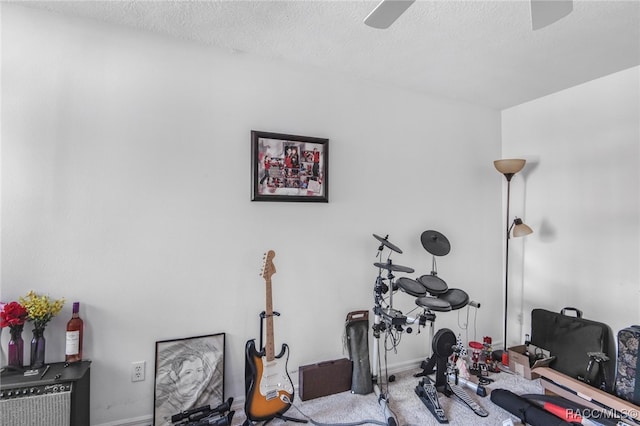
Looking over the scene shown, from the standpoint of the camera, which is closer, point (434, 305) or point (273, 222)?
point (434, 305)

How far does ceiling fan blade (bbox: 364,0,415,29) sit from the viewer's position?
123 cm

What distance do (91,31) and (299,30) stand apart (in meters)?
1.23

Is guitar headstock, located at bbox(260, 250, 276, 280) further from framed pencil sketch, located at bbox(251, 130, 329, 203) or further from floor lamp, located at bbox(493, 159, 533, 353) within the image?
floor lamp, located at bbox(493, 159, 533, 353)

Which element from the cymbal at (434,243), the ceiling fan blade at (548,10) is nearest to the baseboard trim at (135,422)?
the cymbal at (434,243)

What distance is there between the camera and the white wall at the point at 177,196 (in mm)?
1868

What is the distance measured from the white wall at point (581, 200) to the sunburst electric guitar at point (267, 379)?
2455mm

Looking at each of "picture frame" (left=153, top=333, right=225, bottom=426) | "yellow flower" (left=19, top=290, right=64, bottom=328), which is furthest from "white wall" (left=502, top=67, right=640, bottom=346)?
"yellow flower" (left=19, top=290, right=64, bottom=328)

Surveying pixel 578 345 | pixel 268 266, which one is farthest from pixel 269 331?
pixel 578 345

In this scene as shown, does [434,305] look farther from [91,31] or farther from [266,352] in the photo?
[91,31]

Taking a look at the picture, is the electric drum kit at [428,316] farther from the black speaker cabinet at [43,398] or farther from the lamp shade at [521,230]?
the black speaker cabinet at [43,398]

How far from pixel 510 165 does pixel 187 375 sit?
3026 millimetres

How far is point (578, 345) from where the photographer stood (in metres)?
2.60

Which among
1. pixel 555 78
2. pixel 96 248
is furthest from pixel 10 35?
pixel 555 78

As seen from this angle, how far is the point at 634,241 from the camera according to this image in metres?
2.49
